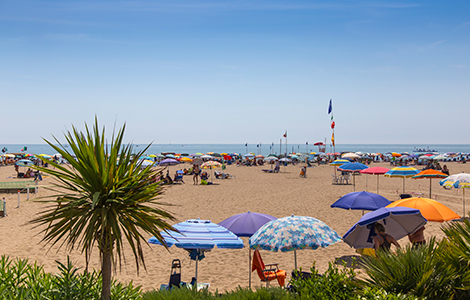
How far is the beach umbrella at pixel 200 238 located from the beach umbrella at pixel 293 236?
1.58ft

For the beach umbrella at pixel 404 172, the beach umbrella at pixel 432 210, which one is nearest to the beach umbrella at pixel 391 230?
the beach umbrella at pixel 432 210

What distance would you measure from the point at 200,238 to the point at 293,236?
1.75m

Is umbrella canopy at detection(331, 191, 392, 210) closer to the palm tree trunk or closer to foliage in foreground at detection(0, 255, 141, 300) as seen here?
foliage in foreground at detection(0, 255, 141, 300)

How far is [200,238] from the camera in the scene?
6.52m

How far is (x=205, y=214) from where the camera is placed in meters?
15.9

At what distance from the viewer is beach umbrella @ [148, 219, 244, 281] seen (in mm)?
6359

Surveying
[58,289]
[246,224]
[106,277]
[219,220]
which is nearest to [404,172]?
[219,220]

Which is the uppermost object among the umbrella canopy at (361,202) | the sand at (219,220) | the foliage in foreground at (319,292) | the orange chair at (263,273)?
the umbrella canopy at (361,202)

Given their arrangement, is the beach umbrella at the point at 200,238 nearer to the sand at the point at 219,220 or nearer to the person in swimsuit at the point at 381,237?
the sand at the point at 219,220

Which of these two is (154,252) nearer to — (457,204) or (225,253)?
(225,253)

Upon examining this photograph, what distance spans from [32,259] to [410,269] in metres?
9.29

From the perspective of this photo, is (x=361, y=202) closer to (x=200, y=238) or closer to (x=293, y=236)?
(x=293, y=236)

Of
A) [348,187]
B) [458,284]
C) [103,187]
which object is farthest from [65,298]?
[348,187]

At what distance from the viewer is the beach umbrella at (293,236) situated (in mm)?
6520
